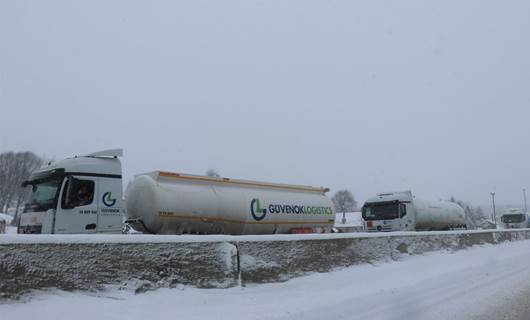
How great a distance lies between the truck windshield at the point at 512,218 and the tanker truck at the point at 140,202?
45798 mm

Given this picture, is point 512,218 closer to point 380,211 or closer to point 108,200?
point 380,211

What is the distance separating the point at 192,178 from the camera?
14.6m

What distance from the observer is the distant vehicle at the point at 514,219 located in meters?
51.9

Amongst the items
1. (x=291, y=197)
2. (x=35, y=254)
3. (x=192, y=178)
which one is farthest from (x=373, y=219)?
(x=35, y=254)

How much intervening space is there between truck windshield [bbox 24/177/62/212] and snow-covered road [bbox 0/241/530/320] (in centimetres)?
648

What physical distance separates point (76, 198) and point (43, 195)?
40.0 inches

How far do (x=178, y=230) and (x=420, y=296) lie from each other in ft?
24.3

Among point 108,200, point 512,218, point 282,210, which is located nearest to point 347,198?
point 512,218

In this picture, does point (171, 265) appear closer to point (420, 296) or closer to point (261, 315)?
point (261, 315)

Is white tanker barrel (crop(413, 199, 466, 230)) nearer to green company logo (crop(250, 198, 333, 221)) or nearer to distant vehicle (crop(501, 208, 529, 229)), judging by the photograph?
green company logo (crop(250, 198, 333, 221))

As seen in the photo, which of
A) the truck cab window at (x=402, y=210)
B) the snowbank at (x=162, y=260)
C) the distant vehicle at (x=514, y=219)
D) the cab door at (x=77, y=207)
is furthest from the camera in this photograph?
the distant vehicle at (x=514, y=219)

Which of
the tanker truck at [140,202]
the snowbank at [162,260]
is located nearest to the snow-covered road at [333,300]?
the snowbank at [162,260]

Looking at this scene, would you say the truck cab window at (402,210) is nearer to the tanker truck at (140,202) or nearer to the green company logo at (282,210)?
the green company logo at (282,210)

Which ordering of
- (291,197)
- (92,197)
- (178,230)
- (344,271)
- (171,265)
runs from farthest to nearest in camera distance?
(291,197), (178,230), (92,197), (344,271), (171,265)
